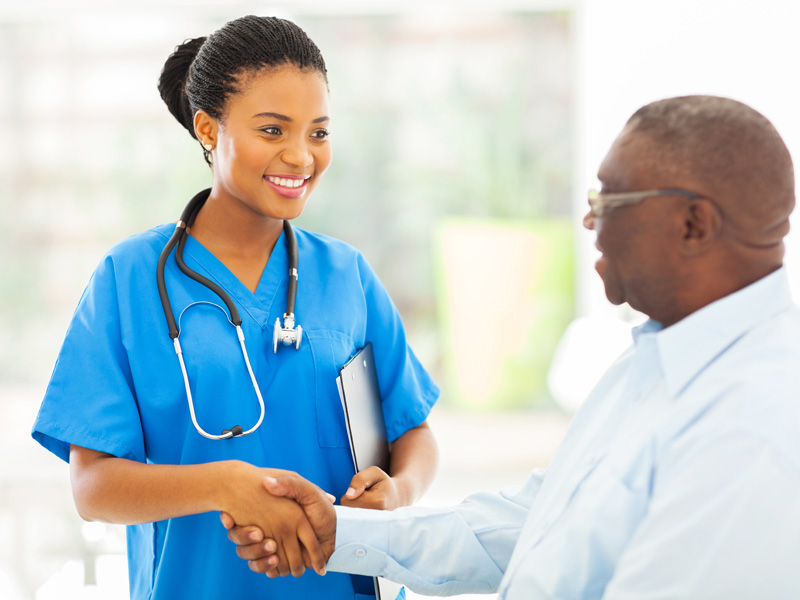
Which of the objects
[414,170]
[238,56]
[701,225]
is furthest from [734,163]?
[414,170]

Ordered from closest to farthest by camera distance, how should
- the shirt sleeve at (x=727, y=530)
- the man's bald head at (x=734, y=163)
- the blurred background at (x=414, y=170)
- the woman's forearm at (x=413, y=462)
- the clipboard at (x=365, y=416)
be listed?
1. the shirt sleeve at (x=727, y=530)
2. the man's bald head at (x=734, y=163)
3. the clipboard at (x=365, y=416)
4. the woman's forearm at (x=413, y=462)
5. the blurred background at (x=414, y=170)

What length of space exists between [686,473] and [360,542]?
0.59 m

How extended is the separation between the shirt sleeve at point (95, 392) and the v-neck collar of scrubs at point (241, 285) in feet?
0.54

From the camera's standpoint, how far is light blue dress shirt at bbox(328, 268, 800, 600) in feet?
2.38

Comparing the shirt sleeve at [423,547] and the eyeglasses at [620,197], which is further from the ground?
the eyeglasses at [620,197]

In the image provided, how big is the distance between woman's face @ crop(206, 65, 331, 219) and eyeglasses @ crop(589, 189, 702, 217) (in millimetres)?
530

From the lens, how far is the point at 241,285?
4.37 ft

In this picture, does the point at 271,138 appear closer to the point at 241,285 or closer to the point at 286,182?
the point at 286,182

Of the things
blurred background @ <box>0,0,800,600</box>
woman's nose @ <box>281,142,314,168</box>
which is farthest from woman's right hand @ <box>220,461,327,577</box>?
blurred background @ <box>0,0,800,600</box>

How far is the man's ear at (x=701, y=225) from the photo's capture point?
2.72 ft

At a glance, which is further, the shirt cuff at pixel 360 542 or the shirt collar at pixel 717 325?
the shirt cuff at pixel 360 542

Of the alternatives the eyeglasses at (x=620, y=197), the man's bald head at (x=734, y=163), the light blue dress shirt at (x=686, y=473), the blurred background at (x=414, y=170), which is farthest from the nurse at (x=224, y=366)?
the blurred background at (x=414, y=170)

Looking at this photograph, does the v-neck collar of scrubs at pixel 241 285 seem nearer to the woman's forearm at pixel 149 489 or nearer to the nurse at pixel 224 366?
the nurse at pixel 224 366

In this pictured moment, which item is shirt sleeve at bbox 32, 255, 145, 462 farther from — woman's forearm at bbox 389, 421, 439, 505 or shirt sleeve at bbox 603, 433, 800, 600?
shirt sleeve at bbox 603, 433, 800, 600
